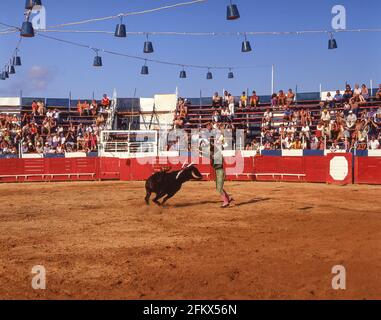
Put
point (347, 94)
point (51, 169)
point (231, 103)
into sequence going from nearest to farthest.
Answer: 1. point (51, 169)
2. point (347, 94)
3. point (231, 103)

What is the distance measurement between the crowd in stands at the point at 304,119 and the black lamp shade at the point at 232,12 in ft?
32.5

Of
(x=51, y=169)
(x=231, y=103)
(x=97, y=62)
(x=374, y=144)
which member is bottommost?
(x=51, y=169)

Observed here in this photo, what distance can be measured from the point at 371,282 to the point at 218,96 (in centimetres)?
2371

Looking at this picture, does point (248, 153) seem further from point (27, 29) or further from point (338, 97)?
point (27, 29)

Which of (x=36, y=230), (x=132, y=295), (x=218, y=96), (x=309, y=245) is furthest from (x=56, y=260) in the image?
(x=218, y=96)

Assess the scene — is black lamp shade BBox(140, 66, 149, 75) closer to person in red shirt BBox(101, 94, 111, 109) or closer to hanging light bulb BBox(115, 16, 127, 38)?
person in red shirt BBox(101, 94, 111, 109)

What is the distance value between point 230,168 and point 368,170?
20.0 ft

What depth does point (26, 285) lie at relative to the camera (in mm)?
4973

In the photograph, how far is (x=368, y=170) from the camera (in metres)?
18.1

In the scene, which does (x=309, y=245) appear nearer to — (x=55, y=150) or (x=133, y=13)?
(x=133, y=13)

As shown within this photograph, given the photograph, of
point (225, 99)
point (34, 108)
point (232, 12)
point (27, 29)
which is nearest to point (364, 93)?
point (225, 99)

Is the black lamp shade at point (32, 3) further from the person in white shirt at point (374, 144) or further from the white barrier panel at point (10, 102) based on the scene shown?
the white barrier panel at point (10, 102)

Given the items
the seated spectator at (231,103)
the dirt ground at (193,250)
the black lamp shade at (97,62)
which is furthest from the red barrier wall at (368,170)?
the black lamp shade at (97,62)

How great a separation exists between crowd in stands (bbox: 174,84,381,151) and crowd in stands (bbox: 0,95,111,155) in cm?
496
